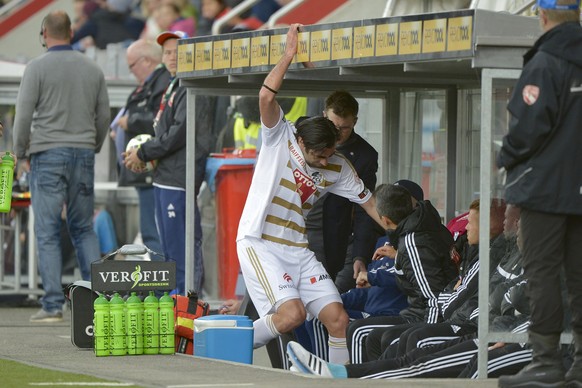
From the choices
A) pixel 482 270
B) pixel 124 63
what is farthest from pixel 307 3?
pixel 482 270

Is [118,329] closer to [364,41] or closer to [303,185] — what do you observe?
[303,185]

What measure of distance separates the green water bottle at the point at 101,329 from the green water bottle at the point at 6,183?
171 cm

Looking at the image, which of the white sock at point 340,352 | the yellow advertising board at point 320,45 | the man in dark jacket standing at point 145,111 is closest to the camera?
the yellow advertising board at point 320,45

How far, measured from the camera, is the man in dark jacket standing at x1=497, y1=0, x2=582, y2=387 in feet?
24.3

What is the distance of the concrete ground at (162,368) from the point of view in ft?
26.1

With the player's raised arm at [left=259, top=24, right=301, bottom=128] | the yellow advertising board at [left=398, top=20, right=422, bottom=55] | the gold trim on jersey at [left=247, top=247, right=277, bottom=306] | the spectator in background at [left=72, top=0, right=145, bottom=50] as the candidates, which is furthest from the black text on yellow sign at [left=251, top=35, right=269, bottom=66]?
the spectator in background at [left=72, top=0, right=145, bottom=50]

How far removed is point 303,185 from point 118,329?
139 cm

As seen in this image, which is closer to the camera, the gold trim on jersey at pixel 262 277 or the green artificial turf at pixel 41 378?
the green artificial turf at pixel 41 378

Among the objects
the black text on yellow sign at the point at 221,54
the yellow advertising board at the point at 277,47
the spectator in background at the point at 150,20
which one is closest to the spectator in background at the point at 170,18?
the spectator in background at the point at 150,20

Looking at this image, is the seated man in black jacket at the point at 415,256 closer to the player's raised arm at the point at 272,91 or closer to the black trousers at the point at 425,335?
the black trousers at the point at 425,335

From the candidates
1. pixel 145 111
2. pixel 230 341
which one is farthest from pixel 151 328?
pixel 145 111

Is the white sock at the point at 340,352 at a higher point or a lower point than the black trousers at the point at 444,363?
lower

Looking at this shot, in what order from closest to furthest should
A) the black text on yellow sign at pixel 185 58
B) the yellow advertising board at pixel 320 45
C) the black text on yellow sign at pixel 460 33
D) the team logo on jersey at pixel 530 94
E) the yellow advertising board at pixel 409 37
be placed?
the team logo on jersey at pixel 530 94 < the black text on yellow sign at pixel 460 33 < the yellow advertising board at pixel 409 37 < the yellow advertising board at pixel 320 45 < the black text on yellow sign at pixel 185 58

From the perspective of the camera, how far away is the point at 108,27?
22.1 m
